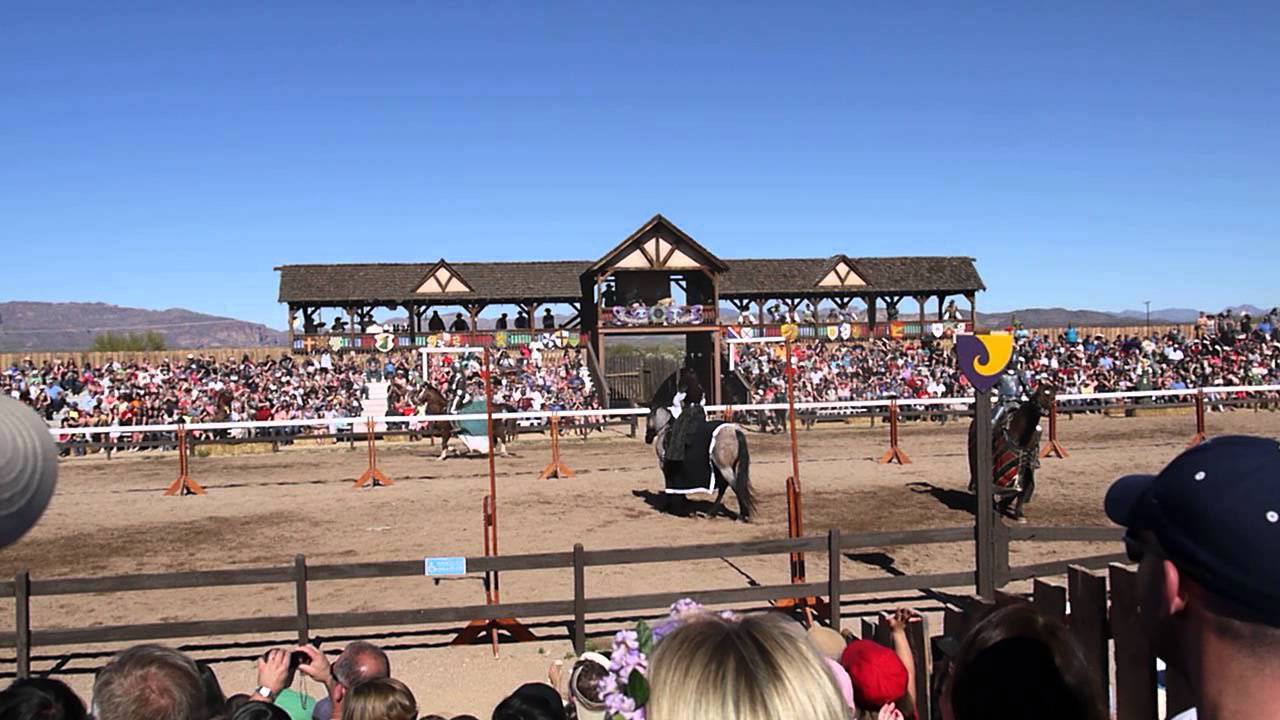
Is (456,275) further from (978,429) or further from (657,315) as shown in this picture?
(978,429)

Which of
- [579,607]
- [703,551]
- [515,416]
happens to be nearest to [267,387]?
[515,416]

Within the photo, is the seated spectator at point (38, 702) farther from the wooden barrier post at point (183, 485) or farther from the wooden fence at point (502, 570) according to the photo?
the wooden barrier post at point (183, 485)

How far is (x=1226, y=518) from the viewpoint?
1.37 m

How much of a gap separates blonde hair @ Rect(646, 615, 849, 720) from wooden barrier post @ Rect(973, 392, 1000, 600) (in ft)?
19.1

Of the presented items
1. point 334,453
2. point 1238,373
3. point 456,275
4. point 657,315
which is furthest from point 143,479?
point 1238,373

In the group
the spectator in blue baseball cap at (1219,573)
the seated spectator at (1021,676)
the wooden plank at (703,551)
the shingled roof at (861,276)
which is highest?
the shingled roof at (861,276)

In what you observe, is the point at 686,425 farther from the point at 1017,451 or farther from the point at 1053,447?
the point at 1053,447

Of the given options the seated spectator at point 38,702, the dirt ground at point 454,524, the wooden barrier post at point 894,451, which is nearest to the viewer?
the seated spectator at point 38,702

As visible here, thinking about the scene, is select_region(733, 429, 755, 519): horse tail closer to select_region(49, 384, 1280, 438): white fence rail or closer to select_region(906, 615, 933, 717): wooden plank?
select_region(49, 384, 1280, 438): white fence rail

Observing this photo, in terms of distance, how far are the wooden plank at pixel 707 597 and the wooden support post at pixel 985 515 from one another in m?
1.25

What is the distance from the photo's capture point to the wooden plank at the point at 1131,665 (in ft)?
11.8

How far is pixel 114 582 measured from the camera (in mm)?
6934

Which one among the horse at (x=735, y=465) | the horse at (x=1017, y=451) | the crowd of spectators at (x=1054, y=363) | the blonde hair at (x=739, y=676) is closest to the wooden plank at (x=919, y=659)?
the blonde hair at (x=739, y=676)

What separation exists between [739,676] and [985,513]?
6200 mm
